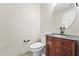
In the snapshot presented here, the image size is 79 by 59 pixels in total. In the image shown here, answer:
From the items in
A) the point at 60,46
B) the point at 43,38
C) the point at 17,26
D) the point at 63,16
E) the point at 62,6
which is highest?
the point at 62,6

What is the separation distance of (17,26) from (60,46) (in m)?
0.56

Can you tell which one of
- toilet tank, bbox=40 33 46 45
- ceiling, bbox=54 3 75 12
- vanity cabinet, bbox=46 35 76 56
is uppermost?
ceiling, bbox=54 3 75 12

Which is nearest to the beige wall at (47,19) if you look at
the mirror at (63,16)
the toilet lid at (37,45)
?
the mirror at (63,16)

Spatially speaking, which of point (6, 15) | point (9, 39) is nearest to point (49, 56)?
point (9, 39)

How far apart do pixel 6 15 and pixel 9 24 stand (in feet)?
0.34

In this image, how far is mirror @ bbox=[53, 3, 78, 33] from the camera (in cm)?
133

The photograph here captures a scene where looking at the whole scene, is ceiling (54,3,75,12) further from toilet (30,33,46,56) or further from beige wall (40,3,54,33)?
toilet (30,33,46,56)

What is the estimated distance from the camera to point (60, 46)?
4.46 ft

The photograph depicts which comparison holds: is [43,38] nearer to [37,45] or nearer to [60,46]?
[37,45]

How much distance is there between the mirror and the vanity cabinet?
164 mm

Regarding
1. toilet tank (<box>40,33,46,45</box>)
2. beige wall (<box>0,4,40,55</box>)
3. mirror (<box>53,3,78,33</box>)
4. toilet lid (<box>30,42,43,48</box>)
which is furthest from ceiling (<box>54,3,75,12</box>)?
toilet lid (<box>30,42,43,48</box>)

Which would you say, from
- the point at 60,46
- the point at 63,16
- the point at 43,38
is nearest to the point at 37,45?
the point at 43,38

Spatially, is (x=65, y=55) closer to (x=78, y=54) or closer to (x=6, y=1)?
(x=78, y=54)

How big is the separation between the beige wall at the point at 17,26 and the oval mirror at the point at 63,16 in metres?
0.21
